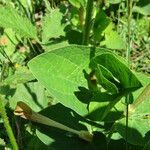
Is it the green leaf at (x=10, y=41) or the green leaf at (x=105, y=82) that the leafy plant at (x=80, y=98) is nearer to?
the green leaf at (x=105, y=82)

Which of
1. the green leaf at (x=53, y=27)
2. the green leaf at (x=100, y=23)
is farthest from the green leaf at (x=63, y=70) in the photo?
the green leaf at (x=53, y=27)

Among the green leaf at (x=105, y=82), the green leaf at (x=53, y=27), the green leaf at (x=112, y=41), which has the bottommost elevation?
the green leaf at (x=112, y=41)

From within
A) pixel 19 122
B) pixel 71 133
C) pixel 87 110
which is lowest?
pixel 19 122

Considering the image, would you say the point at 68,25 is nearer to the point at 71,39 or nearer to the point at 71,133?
the point at 71,39

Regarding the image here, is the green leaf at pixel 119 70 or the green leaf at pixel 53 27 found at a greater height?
the green leaf at pixel 119 70

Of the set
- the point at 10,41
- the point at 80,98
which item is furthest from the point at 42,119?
the point at 10,41

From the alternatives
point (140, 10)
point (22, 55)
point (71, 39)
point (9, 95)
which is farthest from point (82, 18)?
point (140, 10)

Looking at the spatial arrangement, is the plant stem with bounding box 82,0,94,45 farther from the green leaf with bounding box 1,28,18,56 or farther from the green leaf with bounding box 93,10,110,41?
the green leaf with bounding box 1,28,18,56
